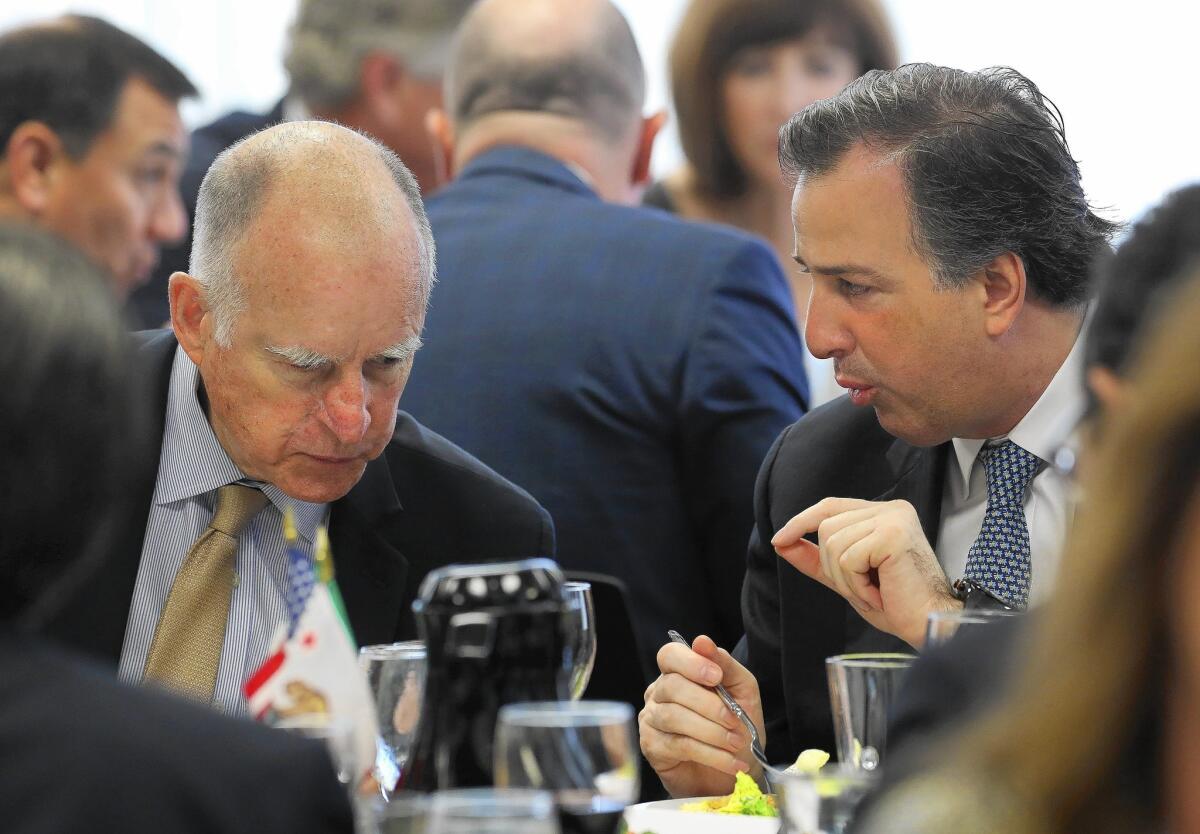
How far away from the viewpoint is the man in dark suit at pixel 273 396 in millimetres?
2330

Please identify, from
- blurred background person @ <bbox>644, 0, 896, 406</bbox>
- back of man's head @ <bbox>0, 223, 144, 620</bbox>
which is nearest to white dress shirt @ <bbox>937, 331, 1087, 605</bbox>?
back of man's head @ <bbox>0, 223, 144, 620</bbox>

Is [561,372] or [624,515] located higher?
[561,372]

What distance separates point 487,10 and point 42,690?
298 cm

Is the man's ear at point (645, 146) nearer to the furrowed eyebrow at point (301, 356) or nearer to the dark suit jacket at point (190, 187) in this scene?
the dark suit jacket at point (190, 187)

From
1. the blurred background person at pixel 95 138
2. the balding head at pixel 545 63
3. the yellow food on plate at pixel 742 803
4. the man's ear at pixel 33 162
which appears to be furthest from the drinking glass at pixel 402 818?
the man's ear at pixel 33 162

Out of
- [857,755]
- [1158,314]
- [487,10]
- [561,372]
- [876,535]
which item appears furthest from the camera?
[487,10]

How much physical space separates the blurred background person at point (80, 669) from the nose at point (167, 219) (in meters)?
3.45

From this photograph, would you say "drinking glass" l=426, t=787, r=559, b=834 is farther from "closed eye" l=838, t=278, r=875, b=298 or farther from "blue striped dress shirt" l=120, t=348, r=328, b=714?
"closed eye" l=838, t=278, r=875, b=298

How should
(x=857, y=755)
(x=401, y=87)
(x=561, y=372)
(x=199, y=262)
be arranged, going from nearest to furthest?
(x=857, y=755) → (x=199, y=262) → (x=561, y=372) → (x=401, y=87)

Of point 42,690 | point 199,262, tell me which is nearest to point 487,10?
point 199,262

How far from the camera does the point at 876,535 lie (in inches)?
86.0

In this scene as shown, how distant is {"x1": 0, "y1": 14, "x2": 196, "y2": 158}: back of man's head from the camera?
4273mm

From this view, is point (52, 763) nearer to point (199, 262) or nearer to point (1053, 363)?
point (199, 262)

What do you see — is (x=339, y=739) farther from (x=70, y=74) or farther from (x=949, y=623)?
(x=70, y=74)
